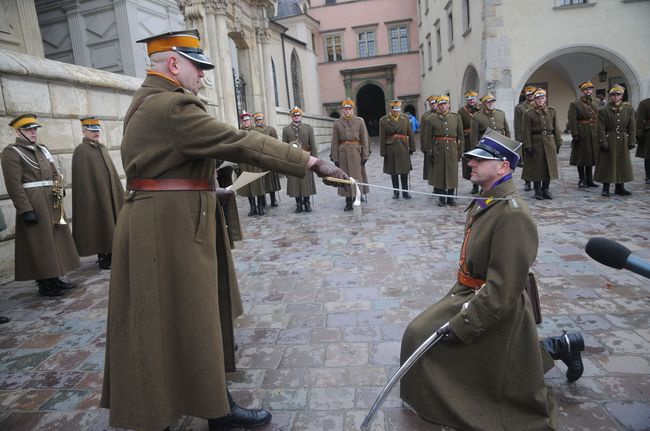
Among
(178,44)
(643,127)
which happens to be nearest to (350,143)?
(643,127)

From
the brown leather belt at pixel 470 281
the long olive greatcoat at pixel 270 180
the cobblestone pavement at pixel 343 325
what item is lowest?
the cobblestone pavement at pixel 343 325

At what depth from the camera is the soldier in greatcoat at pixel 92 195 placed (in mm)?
5977

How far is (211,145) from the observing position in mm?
2082

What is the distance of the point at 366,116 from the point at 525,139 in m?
32.7

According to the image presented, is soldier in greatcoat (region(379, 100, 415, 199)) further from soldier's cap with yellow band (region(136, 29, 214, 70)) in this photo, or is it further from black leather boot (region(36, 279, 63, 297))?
soldier's cap with yellow band (region(136, 29, 214, 70))

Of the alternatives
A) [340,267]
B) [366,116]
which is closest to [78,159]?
Answer: [340,267]

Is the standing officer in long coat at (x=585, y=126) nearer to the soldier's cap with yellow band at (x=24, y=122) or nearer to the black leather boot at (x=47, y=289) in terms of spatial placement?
the soldier's cap with yellow band at (x=24, y=122)

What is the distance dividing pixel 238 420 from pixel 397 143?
7.79 m

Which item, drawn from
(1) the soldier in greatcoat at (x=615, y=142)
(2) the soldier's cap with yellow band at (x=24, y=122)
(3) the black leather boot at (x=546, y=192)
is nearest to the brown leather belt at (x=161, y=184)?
(2) the soldier's cap with yellow band at (x=24, y=122)

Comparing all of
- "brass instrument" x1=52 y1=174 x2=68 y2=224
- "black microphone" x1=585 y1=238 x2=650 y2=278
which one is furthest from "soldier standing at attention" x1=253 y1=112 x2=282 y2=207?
"black microphone" x1=585 y1=238 x2=650 y2=278

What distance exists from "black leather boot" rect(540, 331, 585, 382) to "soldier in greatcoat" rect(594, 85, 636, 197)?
22.7ft

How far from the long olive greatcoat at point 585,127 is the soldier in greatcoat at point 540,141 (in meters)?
0.59

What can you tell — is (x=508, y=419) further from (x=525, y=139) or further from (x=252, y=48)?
(x=252, y=48)

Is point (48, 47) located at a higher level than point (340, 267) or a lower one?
higher
